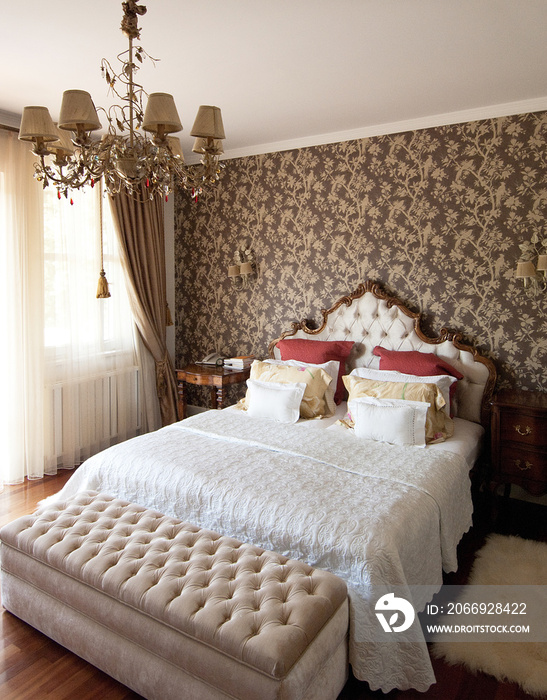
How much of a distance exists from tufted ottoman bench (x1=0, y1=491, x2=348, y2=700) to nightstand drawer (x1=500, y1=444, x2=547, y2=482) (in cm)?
178

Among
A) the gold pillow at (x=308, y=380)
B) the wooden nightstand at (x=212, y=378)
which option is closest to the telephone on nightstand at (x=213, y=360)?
the wooden nightstand at (x=212, y=378)

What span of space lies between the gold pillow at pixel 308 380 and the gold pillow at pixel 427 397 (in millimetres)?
296

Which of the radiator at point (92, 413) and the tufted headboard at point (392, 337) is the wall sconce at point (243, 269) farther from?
the radiator at point (92, 413)

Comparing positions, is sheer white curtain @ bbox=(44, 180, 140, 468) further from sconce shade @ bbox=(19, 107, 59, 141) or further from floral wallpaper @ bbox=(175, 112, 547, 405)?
sconce shade @ bbox=(19, 107, 59, 141)

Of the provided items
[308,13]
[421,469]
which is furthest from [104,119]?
[421,469]

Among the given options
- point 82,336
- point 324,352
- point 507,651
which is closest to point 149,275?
point 82,336

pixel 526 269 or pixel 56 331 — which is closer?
pixel 526 269

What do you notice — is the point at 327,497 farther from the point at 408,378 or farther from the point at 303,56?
the point at 303,56

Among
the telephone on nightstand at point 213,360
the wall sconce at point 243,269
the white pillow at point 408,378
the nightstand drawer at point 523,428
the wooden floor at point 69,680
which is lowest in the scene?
the wooden floor at point 69,680

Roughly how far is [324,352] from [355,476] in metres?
1.52

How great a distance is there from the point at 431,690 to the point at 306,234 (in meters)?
3.25

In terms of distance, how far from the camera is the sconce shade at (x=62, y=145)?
2.09 metres

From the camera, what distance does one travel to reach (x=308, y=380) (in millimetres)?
3559

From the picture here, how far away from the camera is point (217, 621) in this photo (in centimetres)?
163
